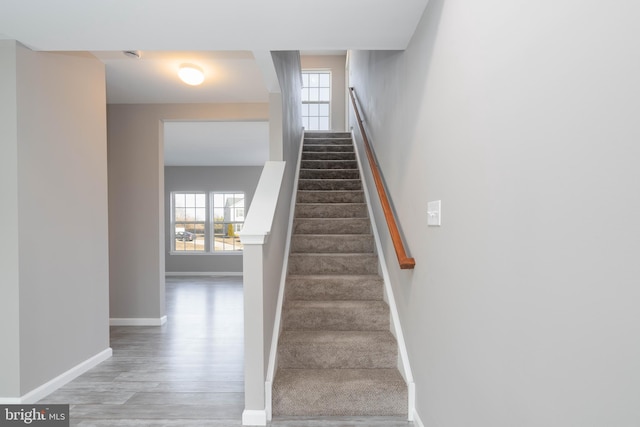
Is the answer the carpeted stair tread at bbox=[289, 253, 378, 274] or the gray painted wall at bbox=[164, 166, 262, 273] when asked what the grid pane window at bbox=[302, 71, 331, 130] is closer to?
the gray painted wall at bbox=[164, 166, 262, 273]

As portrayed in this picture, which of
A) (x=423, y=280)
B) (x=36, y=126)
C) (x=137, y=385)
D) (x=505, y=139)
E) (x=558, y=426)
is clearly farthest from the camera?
(x=137, y=385)

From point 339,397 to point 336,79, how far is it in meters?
6.40

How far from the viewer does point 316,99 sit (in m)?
7.70

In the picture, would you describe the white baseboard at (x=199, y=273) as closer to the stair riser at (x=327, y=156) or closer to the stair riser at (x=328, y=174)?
the stair riser at (x=327, y=156)

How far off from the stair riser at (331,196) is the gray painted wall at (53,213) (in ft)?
6.55

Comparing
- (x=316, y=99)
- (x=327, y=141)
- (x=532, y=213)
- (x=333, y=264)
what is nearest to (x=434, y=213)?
(x=532, y=213)

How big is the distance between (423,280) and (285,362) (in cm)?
116

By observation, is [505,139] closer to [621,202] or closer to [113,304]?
[621,202]

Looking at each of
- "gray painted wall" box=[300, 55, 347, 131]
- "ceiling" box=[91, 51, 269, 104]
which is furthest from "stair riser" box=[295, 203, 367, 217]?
"gray painted wall" box=[300, 55, 347, 131]

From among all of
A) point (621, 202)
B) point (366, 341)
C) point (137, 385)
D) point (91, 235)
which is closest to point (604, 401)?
point (621, 202)

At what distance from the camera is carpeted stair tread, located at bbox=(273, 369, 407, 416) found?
2363mm

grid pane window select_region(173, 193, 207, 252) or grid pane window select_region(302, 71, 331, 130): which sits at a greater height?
grid pane window select_region(302, 71, 331, 130)

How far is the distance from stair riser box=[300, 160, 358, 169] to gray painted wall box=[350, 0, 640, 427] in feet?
10.0

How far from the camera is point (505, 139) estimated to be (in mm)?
1253
